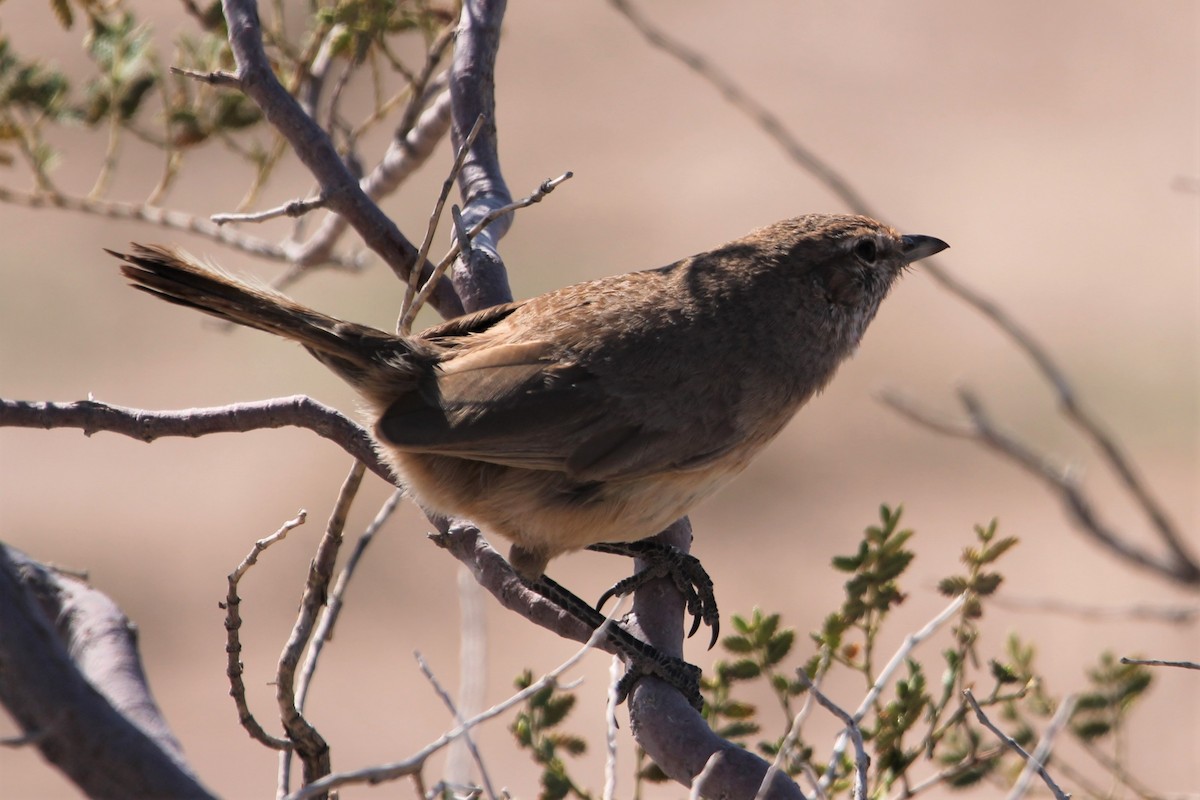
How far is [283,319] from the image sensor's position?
3.50 metres

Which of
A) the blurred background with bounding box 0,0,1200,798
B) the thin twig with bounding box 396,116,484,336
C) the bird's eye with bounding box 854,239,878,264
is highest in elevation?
the blurred background with bounding box 0,0,1200,798

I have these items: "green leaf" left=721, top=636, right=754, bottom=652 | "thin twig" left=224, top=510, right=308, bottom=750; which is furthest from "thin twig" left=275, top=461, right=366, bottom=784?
"green leaf" left=721, top=636, right=754, bottom=652

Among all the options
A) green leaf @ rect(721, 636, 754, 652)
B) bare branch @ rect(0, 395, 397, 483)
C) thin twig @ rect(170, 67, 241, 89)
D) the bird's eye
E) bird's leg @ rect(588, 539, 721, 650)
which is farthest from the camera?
the bird's eye

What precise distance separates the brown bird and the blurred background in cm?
396

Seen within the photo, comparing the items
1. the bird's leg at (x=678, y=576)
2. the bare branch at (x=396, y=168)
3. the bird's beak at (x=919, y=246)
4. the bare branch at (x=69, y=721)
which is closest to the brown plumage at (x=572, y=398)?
the bird's leg at (x=678, y=576)

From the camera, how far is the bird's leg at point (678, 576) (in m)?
3.77

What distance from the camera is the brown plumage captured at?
146 inches

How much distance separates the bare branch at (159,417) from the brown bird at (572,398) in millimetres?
324

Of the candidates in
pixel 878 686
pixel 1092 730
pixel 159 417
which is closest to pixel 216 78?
pixel 159 417

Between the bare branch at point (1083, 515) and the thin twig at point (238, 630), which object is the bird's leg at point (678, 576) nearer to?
the thin twig at point (238, 630)

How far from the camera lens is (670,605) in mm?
3734

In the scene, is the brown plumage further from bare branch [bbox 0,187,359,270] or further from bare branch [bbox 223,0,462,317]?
bare branch [bbox 0,187,359,270]

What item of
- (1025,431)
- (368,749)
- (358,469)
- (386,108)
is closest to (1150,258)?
(1025,431)

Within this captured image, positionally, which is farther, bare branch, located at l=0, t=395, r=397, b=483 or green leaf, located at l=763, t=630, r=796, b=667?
green leaf, located at l=763, t=630, r=796, b=667
